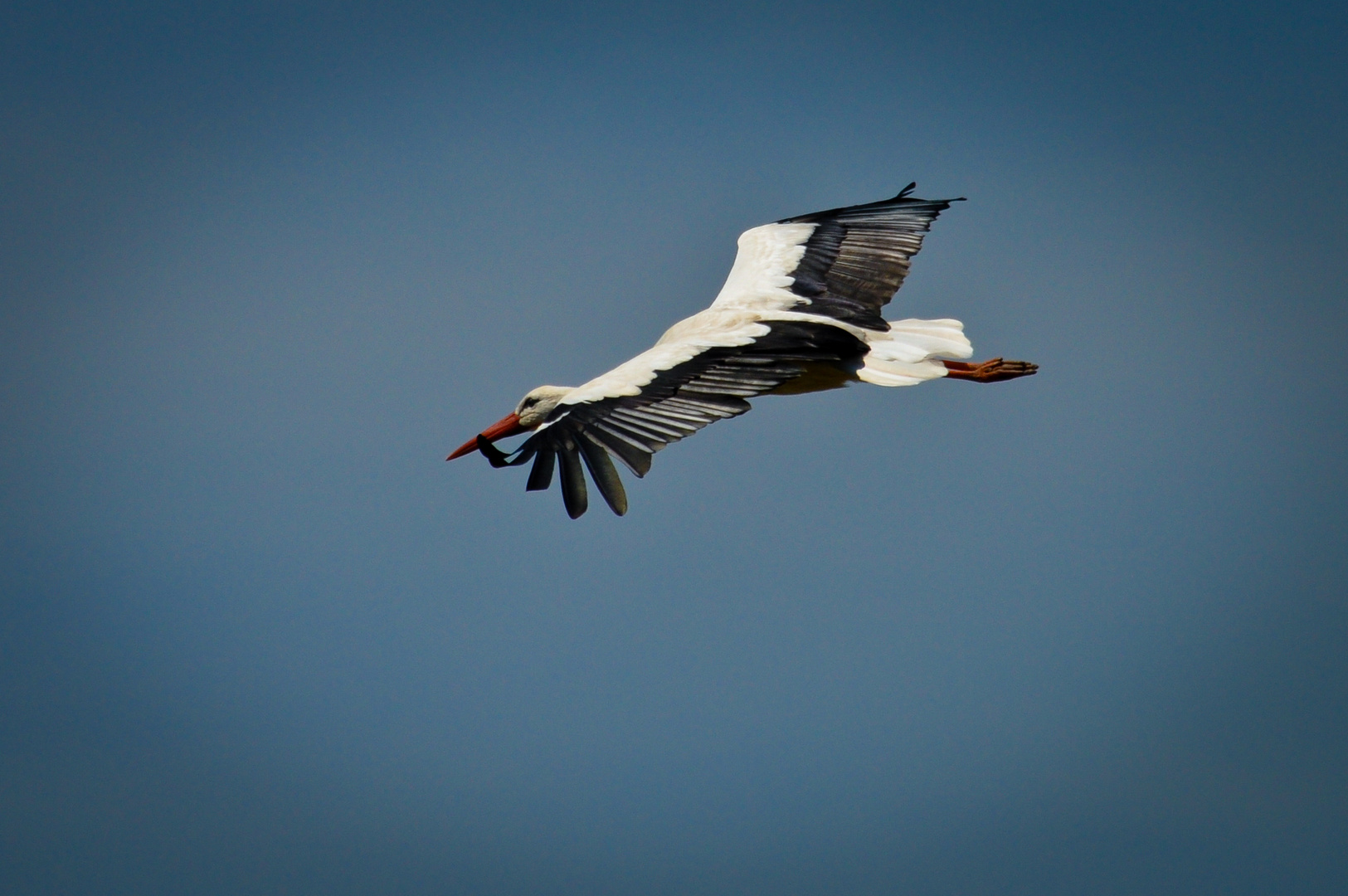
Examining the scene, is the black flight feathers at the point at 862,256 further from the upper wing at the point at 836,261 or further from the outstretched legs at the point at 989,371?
the outstretched legs at the point at 989,371

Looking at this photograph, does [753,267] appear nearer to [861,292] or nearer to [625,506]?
[861,292]

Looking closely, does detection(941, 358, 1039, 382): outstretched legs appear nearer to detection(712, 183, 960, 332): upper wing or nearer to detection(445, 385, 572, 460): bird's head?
detection(712, 183, 960, 332): upper wing

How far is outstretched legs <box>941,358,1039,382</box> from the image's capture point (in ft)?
28.2

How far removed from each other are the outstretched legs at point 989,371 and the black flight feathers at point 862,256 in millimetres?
566

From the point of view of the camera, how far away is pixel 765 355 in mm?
7395

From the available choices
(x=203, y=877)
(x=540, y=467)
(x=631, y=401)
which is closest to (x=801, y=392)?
(x=631, y=401)

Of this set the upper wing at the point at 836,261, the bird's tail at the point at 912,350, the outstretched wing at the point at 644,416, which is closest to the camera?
the outstretched wing at the point at 644,416

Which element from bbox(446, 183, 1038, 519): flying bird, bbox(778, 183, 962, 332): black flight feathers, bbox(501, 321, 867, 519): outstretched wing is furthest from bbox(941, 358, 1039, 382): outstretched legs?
bbox(501, 321, 867, 519): outstretched wing

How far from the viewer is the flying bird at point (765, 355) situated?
641 cm

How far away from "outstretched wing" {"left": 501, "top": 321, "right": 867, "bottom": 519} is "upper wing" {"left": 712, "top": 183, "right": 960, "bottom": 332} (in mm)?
1328

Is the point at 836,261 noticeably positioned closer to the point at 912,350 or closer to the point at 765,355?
the point at 912,350

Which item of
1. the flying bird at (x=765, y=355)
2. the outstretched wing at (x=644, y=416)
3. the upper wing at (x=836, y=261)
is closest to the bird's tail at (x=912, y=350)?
the flying bird at (x=765, y=355)

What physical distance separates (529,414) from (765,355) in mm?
1939

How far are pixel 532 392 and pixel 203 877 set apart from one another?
104981 mm
